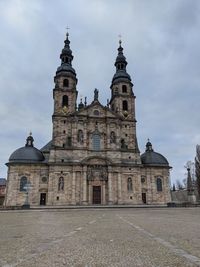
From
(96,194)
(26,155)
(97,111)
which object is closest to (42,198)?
(26,155)

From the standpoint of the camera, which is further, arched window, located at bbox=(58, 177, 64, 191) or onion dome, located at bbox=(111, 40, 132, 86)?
onion dome, located at bbox=(111, 40, 132, 86)

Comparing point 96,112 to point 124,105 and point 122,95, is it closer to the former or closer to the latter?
point 124,105

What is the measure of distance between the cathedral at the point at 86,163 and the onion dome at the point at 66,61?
0.85 feet

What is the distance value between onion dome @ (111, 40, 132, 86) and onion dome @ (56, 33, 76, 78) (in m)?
8.97

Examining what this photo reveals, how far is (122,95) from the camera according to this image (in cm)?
5094

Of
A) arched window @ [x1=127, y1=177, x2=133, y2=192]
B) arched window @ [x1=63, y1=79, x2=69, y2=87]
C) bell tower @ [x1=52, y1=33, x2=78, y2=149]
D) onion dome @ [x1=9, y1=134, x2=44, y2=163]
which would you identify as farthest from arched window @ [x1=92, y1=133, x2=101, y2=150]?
arched window @ [x1=63, y1=79, x2=69, y2=87]

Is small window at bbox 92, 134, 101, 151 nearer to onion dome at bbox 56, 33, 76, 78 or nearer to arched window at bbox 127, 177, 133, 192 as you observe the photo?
arched window at bbox 127, 177, 133, 192

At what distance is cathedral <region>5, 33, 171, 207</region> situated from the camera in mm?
42156

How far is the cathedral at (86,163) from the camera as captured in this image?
4216 centimetres

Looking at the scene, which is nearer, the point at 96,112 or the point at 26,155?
the point at 26,155

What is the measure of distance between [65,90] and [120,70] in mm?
13779

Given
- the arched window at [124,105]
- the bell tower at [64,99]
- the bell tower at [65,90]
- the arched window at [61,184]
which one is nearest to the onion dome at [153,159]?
the arched window at [124,105]

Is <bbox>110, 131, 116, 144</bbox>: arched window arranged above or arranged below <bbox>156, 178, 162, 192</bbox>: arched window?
above

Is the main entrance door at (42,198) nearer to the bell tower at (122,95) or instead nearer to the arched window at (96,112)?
the arched window at (96,112)
